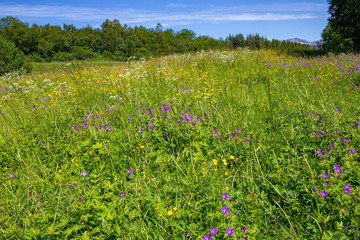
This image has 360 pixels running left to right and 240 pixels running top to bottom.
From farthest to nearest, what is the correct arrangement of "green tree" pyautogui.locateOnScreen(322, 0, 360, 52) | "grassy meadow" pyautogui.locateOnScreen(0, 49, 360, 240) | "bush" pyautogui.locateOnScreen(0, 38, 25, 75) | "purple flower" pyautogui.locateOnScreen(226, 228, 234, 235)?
"bush" pyautogui.locateOnScreen(0, 38, 25, 75), "green tree" pyautogui.locateOnScreen(322, 0, 360, 52), "grassy meadow" pyautogui.locateOnScreen(0, 49, 360, 240), "purple flower" pyautogui.locateOnScreen(226, 228, 234, 235)

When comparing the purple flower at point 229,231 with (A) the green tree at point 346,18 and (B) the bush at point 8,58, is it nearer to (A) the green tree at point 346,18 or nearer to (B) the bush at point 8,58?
(A) the green tree at point 346,18

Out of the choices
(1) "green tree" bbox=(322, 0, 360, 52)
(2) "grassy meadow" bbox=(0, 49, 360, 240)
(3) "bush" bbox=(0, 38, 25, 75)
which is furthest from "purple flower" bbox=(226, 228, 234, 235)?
(3) "bush" bbox=(0, 38, 25, 75)

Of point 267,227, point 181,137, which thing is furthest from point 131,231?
point 181,137

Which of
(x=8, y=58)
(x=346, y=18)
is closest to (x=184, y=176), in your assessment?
(x=346, y=18)

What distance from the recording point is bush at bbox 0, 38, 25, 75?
19.4m

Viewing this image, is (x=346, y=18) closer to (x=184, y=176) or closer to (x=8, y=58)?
(x=184, y=176)

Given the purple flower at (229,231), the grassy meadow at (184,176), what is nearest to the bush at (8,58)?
the grassy meadow at (184,176)

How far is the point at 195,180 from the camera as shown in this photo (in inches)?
74.1

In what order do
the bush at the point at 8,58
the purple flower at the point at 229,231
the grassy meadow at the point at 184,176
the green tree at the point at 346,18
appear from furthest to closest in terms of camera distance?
the bush at the point at 8,58
the green tree at the point at 346,18
the grassy meadow at the point at 184,176
the purple flower at the point at 229,231

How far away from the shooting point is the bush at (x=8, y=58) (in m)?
19.4

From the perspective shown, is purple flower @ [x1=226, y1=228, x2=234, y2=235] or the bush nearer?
purple flower @ [x1=226, y1=228, x2=234, y2=235]

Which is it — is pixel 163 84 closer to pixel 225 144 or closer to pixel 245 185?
pixel 225 144

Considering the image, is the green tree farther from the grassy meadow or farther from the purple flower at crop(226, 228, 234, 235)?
the purple flower at crop(226, 228, 234, 235)

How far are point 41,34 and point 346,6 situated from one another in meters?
73.8
